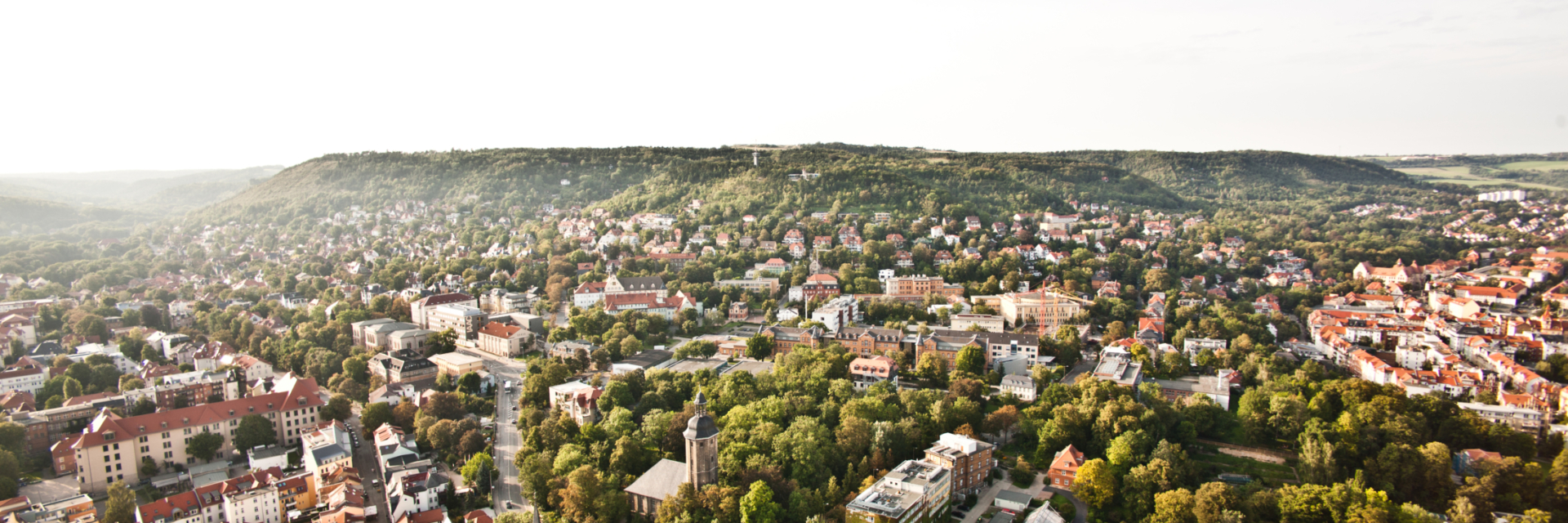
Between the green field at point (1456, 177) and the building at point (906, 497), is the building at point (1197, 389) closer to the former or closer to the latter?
the building at point (906, 497)

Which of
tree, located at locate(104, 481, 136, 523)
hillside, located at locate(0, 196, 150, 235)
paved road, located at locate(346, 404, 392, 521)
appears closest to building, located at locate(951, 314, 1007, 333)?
paved road, located at locate(346, 404, 392, 521)

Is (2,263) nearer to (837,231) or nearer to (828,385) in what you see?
(837,231)

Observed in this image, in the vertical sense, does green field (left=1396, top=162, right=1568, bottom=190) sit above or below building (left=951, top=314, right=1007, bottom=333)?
above

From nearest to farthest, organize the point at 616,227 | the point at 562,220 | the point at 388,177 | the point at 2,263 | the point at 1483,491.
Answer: the point at 1483,491 < the point at 2,263 < the point at 616,227 < the point at 562,220 < the point at 388,177

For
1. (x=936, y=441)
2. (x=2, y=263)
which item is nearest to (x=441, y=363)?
(x=936, y=441)

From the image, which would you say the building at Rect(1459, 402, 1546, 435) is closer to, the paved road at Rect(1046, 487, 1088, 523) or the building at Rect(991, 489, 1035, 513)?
the paved road at Rect(1046, 487, 1088, 523)

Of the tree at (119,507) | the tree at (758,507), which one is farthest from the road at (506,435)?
the tree at (119,507)
